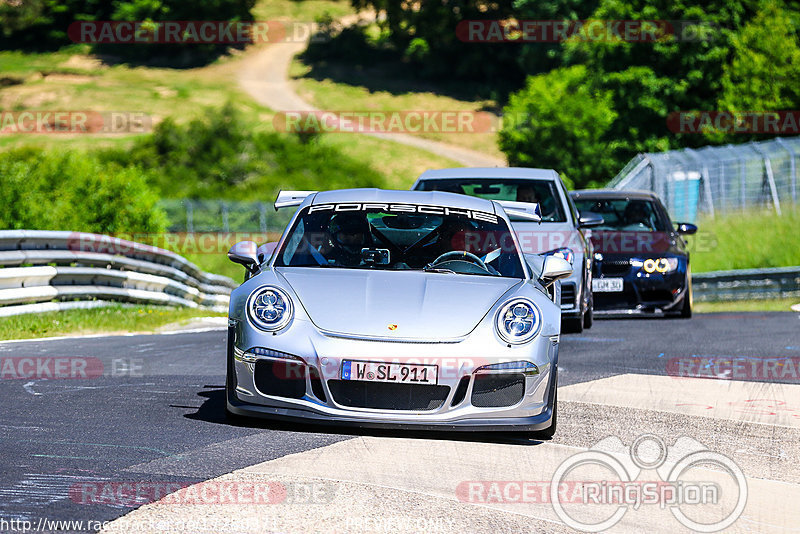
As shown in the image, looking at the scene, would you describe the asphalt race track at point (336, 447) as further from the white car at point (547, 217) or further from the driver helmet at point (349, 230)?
the white car at point (547, 217)

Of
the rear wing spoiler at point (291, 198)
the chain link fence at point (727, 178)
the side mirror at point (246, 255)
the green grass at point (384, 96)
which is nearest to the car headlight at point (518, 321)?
the side mirror at point (246, 255)

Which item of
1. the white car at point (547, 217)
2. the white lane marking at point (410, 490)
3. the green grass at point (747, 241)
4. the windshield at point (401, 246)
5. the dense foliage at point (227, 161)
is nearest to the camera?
the white lane marking at point (410, 490)

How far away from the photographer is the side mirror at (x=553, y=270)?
7.62m

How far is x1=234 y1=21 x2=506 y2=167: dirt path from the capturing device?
7719cm

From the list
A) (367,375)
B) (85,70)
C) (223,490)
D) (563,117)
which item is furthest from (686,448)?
(85,70)

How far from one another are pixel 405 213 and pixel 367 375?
168cm

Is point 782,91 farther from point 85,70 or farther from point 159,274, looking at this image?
point 85,70

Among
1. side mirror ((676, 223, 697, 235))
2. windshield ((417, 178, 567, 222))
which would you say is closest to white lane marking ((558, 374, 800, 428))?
windshield ((417, 178, 567, 222))

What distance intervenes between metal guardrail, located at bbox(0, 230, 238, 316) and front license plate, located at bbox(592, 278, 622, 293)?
6045 millimetres

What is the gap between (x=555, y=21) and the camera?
7950cm

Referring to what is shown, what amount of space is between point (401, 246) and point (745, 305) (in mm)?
14560

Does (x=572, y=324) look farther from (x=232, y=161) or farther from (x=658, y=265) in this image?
(x=232, y=161)

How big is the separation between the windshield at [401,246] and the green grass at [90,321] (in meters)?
6.04

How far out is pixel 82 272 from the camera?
49.3 feet
